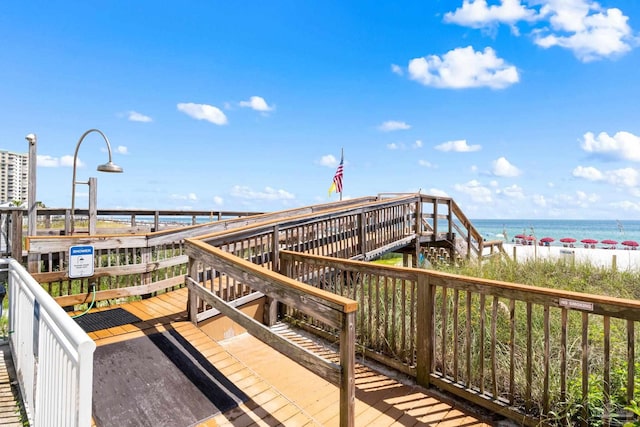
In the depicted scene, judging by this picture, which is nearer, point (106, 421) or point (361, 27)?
point (106, 421)

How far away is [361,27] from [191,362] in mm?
15911

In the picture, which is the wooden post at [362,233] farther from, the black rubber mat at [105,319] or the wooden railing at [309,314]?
the black rubber mat at [105,319]

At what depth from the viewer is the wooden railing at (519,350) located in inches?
91.7

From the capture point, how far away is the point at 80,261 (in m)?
4.22

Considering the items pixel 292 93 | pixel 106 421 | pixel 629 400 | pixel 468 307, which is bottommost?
pixel 106 421

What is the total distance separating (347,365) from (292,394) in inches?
48.9

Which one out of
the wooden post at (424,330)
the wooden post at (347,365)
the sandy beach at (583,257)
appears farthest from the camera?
the sandy beach at (583,257)

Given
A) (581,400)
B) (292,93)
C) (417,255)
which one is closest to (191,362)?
(581,400)

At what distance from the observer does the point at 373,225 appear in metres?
7.93

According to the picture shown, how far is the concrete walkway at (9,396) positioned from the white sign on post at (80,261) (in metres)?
1.03

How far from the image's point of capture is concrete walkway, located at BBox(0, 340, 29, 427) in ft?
7.70

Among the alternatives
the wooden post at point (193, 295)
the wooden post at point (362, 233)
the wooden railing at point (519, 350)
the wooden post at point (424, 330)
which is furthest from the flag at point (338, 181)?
the wooden post at point (424, 330)

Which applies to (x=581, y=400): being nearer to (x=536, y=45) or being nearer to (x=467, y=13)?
(x=467, y=13)

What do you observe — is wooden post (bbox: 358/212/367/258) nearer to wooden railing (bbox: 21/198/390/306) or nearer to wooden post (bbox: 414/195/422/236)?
wooden railing (bbox: 21/198/390/306)
